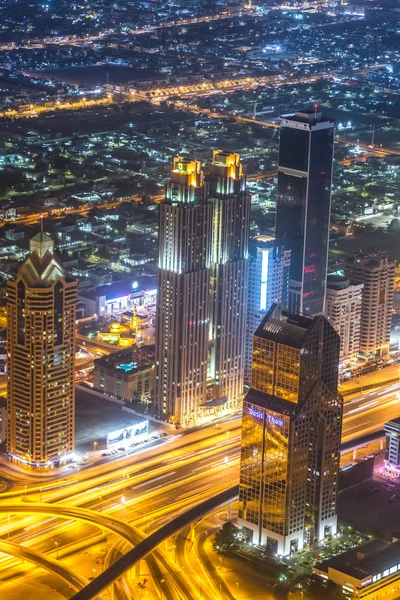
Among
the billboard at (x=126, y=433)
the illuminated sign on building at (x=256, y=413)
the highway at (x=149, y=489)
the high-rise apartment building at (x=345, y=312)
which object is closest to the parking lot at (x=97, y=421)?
the billboard at (x=126, y=433)

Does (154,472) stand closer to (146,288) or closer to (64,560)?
(64,560)

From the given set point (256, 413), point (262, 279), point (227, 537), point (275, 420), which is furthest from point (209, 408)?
point (275, 420)

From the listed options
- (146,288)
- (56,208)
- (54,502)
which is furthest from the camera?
(56,208)

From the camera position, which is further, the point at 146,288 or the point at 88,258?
the point at 88,258

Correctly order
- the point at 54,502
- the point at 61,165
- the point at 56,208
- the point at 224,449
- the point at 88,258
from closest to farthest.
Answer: the point at 54,502 < the point at 224,449 < the point at 88,258 < the point at 56,208 < the point at 61,165

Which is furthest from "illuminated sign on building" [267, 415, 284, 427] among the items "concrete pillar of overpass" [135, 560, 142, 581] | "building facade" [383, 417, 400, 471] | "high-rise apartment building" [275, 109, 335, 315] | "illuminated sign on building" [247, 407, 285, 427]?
"high-rise apartment building" [275, 109, 335, 315]

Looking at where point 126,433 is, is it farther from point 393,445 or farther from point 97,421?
point 393,445

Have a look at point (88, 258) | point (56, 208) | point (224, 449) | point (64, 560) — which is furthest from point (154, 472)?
point (56, 208)
